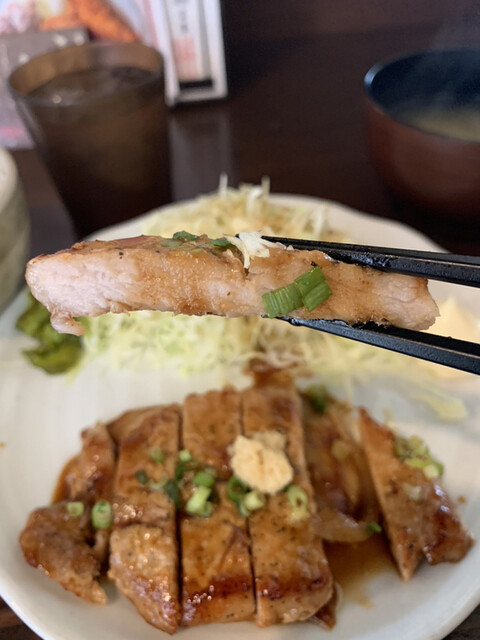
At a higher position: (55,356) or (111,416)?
(55,356)

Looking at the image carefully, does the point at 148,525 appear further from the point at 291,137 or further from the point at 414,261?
the point at 291,137

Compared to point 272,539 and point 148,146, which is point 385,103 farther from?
point 272,539

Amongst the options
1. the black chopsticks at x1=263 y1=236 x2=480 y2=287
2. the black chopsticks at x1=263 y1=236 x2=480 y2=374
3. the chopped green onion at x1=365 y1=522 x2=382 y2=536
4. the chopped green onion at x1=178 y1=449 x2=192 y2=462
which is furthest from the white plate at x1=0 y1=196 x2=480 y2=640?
the black chopsticks at x1=263 y1=236 x2=480 y2=287

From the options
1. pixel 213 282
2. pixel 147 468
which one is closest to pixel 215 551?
pixel 147 468

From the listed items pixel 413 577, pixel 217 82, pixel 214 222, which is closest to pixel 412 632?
pixel 413 577

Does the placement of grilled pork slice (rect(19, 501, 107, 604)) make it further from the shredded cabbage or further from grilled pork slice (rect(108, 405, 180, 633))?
the shredded cabbage

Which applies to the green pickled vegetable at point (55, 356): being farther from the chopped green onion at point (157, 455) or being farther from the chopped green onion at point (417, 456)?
the chopped green onion at point (417, 456)
